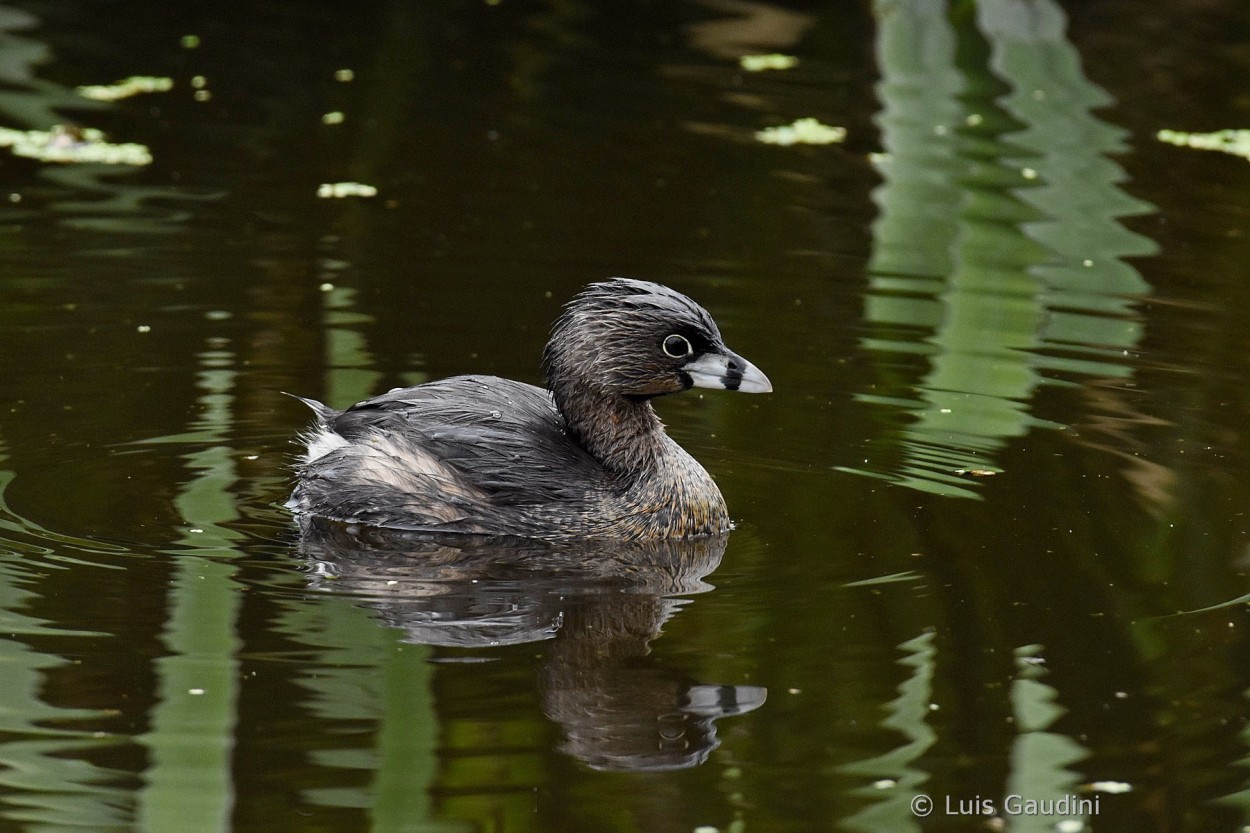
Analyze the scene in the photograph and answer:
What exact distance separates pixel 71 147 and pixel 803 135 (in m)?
4.53

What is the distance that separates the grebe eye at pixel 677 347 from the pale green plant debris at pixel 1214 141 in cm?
651

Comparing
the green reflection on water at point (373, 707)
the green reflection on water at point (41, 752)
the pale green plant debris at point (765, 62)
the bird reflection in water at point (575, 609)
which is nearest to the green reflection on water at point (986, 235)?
the bird reflection in water at point (575, 609)

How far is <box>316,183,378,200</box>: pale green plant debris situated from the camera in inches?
431

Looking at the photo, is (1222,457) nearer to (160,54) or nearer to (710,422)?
(710,422)

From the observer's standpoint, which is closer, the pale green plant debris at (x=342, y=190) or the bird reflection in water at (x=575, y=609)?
the bird reflection in water at (x=575, y=609)

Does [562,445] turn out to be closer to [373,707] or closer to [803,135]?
[373,707]

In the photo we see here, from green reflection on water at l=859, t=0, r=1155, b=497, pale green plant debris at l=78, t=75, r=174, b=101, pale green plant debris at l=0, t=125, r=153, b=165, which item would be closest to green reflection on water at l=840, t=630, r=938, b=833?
green reflection on water at l=859, t=0, r=1155, b=497

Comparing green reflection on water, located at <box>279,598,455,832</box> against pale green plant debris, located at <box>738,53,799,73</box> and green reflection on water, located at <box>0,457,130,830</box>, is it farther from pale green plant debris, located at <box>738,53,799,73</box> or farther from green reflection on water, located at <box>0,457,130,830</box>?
pale green plant debris, located at <box>738,53,799,73</box>

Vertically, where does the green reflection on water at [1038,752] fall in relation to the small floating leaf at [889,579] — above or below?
above

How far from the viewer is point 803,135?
40.7ft

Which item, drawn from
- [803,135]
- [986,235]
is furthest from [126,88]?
[986,235]

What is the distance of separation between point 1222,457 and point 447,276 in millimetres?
3932

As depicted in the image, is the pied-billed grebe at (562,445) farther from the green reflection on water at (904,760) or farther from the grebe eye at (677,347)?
the green reflection on water at (904,760)

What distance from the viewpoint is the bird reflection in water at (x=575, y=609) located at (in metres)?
5.01
